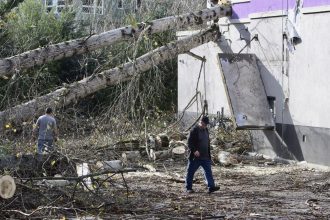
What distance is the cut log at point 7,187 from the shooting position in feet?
31.2

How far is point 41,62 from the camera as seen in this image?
1633 cm

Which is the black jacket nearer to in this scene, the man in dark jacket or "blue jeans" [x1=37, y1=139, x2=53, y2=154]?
the man in dark jacket

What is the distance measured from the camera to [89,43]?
678 inches

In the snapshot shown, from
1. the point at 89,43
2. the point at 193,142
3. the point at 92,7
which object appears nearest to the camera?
the point at 193,142

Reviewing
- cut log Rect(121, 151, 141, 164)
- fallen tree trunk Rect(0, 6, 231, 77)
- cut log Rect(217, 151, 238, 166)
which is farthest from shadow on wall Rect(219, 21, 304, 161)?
cut log Rect(121, 151, 141, 164)

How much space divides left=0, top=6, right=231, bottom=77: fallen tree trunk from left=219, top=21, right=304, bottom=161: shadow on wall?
1.86 meters

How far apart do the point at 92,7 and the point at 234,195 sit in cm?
1996

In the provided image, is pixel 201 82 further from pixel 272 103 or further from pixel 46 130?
pixel 46 130

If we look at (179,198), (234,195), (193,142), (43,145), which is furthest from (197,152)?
(43,145)

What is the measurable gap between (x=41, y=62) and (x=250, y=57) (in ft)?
22.2

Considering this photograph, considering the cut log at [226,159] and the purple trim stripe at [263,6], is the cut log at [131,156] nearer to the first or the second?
the cut log at [226,159]

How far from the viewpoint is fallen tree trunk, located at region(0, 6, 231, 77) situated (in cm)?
1570

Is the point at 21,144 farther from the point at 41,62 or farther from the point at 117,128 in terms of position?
the point at 117,128

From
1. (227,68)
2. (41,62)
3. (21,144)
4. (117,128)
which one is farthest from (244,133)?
(21,144)
